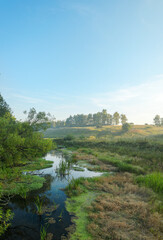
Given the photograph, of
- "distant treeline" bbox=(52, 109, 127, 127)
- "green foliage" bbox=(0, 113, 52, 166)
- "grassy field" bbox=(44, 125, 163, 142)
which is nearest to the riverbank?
"green foliage" bbox=(0, 113, 52, 166)

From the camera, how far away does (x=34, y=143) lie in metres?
5.78

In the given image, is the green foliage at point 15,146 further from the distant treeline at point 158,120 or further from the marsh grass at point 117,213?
the distant treeline at point 158,120

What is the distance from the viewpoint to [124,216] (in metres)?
7.75

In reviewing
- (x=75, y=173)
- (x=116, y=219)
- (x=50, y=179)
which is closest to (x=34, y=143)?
(x=116, y=219)

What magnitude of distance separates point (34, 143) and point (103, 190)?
332 inches

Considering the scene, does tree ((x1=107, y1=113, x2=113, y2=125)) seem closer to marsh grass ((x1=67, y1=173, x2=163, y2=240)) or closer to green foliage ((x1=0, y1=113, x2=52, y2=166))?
marsh grass ((x1=67, y1=173, x2=163, y2=240))

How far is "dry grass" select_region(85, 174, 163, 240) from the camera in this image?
20.8 feet

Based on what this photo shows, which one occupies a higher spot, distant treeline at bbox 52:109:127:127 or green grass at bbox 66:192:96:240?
distant treeline at bbox 52:109:127:127

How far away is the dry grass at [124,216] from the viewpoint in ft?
20.8

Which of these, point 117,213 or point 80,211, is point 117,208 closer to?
point 117,213

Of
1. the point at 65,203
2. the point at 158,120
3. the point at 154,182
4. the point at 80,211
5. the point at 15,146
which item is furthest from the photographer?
the point at 158,120

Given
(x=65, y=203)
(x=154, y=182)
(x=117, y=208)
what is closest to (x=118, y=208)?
(x=117, y=208)

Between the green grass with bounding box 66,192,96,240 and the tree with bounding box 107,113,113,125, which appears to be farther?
the tree with bounding box 107,113,113,125

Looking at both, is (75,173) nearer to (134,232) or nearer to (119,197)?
(119,197)
